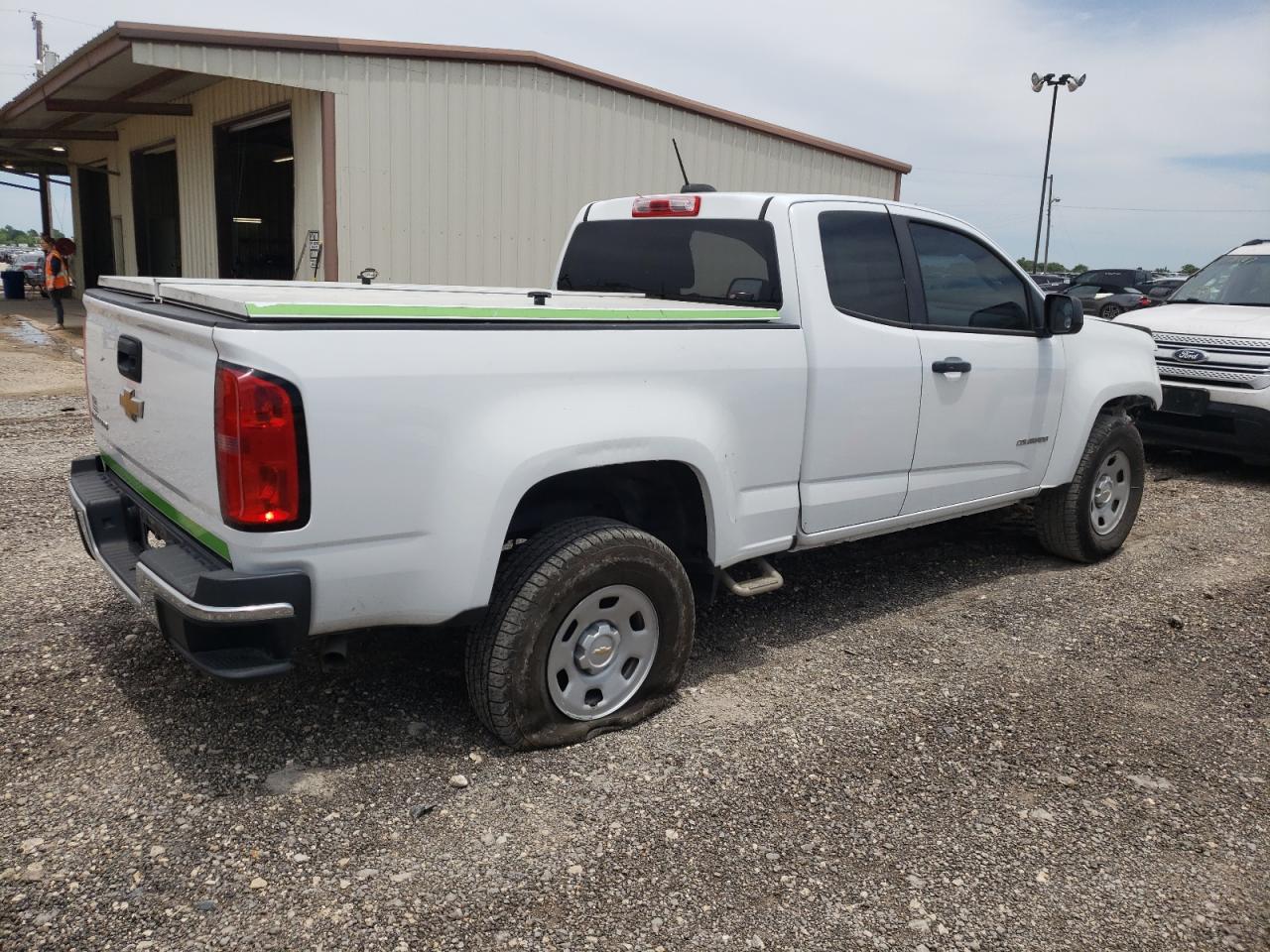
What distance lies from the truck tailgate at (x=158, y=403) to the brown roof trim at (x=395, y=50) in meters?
6.88

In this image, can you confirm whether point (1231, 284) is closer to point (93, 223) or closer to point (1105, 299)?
point (1105, 299)

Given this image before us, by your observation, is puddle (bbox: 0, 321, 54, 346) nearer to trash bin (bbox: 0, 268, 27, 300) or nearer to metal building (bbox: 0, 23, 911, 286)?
metal building (bbox: 0, 23, 911, 286)

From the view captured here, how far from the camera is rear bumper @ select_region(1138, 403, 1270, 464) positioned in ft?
26.0

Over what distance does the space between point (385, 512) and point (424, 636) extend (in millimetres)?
1529

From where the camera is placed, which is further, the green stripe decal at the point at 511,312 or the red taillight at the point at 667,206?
the red taillight at the point at 667,206

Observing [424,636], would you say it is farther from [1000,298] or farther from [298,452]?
[1000,298]

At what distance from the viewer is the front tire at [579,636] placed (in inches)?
128

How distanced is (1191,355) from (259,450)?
781 cm

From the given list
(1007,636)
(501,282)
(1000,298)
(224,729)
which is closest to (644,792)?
(224,729)

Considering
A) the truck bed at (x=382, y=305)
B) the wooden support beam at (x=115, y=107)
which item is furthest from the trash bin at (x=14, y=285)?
the truck bed at (x=382, y=305)

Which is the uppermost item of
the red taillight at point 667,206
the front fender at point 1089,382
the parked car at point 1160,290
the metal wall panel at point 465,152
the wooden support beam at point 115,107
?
the wooden support beam at point 115,107

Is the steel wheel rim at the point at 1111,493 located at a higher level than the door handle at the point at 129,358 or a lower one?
lower

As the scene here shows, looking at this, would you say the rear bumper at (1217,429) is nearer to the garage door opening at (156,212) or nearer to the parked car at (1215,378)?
the parked car at (1215,378)

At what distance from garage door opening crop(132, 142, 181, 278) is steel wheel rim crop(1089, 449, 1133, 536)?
1586cm
